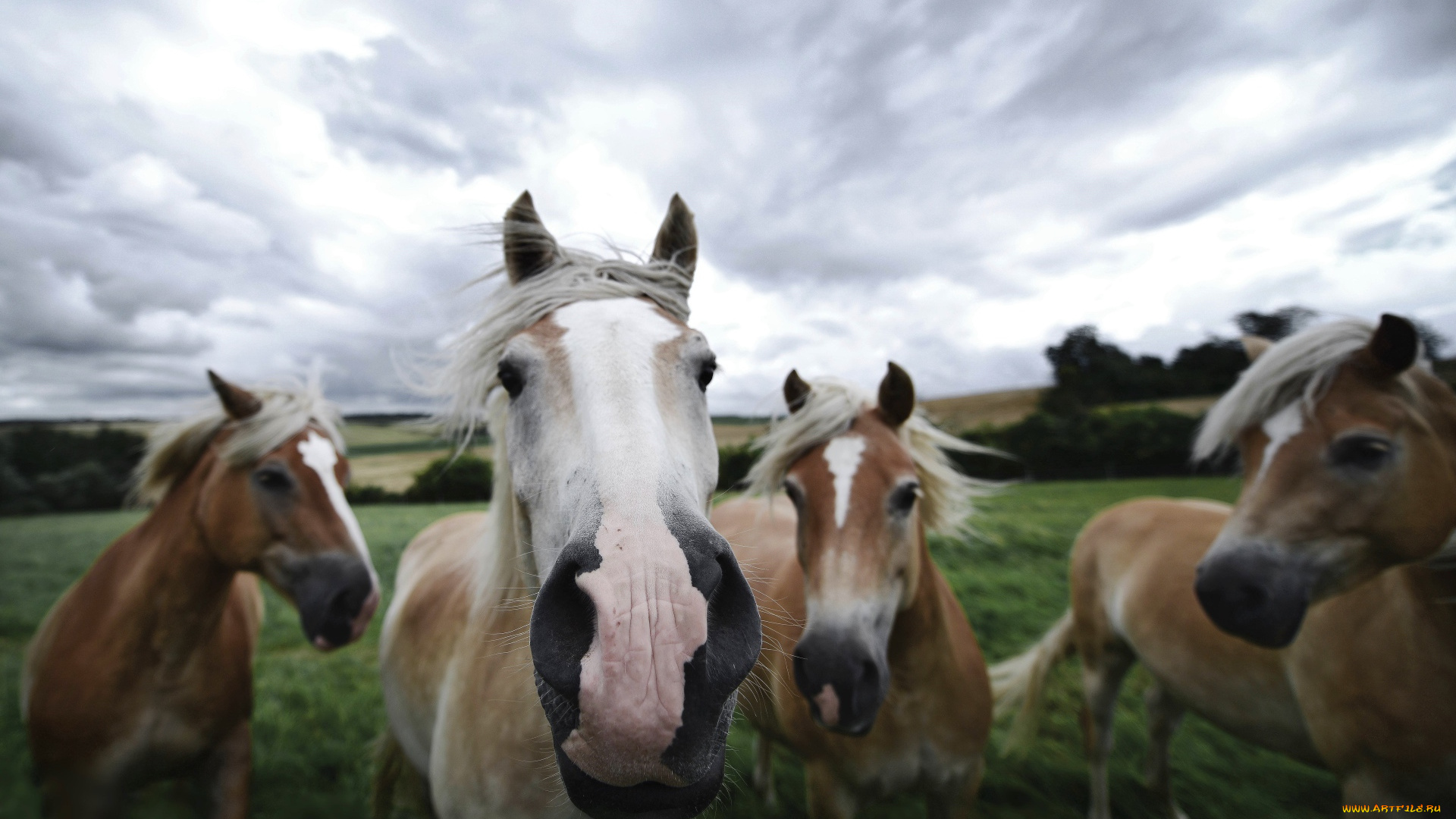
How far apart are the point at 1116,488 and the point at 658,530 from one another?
1033 inches

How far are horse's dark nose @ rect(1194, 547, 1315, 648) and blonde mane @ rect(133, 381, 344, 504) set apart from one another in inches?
182

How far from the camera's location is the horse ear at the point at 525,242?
1.85 m

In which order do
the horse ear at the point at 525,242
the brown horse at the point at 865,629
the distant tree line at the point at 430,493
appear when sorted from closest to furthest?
1. the horse ear at the point at 525,242
2. the brown horse at the point at 865,629
3. the distant tree line at the point at 430,493

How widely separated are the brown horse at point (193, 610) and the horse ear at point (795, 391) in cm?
250

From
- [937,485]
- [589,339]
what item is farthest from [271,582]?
[937,485]

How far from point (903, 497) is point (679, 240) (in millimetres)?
1516

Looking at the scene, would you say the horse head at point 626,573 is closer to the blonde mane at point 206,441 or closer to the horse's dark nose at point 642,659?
the horse's dark nose at point 642,659

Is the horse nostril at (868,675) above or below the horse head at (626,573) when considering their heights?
below

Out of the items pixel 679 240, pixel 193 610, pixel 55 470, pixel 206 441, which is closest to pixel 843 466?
pixel 679 240

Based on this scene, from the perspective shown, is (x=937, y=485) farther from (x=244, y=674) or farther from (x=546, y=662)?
(x=244, y=674)

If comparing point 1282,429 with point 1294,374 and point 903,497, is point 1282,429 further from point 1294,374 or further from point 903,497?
point 903,497

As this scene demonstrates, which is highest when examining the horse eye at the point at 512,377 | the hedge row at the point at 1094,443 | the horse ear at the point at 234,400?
the horse ear at the point at 234,400

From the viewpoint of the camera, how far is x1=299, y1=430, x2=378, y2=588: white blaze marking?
2811 mm

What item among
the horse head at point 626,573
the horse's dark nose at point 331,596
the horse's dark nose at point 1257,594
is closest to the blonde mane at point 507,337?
the horse head at point 626,573
